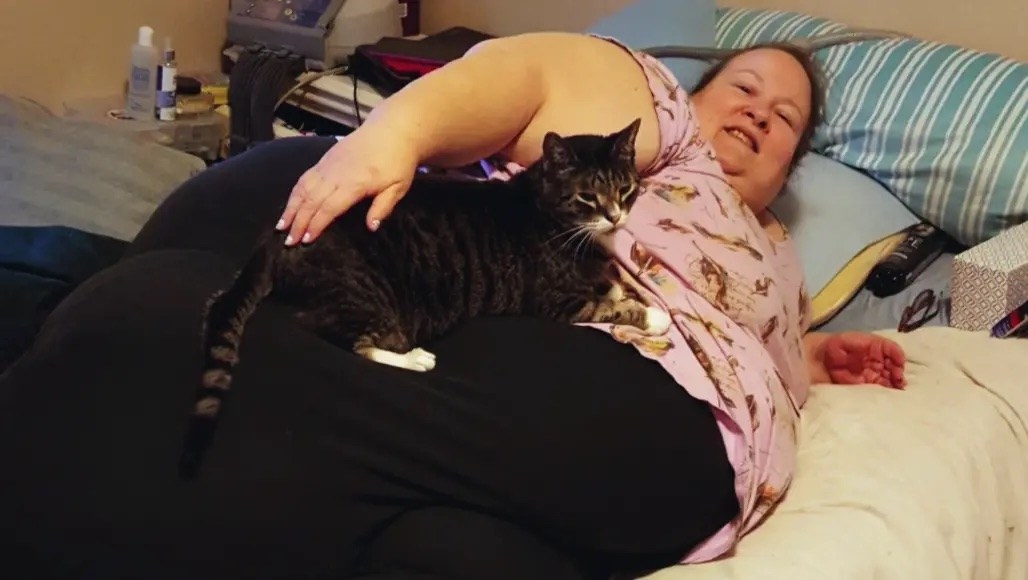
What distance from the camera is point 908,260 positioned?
5.57 feet

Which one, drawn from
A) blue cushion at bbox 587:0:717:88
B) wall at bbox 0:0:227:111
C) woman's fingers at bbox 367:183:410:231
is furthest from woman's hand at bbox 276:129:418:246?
wall at bbox 0:0:227:111

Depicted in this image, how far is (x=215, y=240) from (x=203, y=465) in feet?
1.19

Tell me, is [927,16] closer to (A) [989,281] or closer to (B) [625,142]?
(A) [989,281]

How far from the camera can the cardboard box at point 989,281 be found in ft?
4.94

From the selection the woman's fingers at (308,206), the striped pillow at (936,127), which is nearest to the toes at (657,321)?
the woman's fingers at (308,206)

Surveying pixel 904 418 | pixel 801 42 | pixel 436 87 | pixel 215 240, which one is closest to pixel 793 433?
pixel 904 418

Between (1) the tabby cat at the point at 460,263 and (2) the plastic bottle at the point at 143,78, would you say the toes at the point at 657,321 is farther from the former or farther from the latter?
(2) the plastic bottle at the point at 143,78

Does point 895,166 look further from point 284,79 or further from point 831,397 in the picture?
point 284,79

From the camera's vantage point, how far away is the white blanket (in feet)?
3.55

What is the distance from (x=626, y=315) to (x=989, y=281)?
67cm

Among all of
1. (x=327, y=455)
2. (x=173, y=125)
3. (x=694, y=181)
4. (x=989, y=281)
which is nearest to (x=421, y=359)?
(x=327, y=455)

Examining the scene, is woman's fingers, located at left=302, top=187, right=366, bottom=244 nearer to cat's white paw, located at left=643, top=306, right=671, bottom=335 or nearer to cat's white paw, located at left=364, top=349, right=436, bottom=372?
cat's white paw, located at left=364, top=349, right=436, bottom=372

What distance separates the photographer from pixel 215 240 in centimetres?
113

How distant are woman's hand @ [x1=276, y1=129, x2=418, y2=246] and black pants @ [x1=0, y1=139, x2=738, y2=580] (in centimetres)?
9
